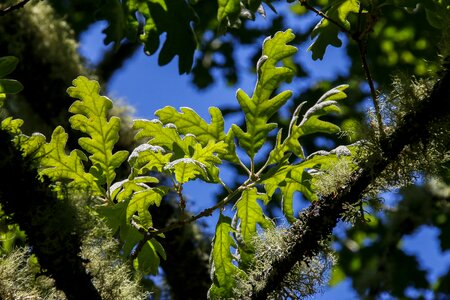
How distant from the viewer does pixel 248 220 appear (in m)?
2.07

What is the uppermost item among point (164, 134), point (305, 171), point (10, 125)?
point (305, 171)

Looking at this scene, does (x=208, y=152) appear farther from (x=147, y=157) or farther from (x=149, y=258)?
(x=149, y=258)

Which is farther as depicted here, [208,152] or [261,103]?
[261,103]

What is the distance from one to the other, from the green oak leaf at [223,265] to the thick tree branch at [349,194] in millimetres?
115

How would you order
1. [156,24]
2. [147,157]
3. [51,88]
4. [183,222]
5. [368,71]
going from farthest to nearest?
[51,88]
[156,24]
[183,222]
[147,157]
[368,71]

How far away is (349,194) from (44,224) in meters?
0.73

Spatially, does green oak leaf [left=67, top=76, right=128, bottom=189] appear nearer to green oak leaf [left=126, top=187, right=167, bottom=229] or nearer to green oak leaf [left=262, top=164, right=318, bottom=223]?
green oak leaf [left=126, top=187, right=167, bottom=229]

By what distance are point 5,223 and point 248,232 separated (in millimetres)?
627

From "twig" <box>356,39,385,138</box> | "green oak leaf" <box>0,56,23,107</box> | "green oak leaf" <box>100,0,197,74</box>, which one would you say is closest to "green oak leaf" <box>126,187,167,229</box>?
"green oak leaf" <box>0,56,23,107</box>

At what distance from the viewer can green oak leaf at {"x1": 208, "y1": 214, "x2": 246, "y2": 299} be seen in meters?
2.03

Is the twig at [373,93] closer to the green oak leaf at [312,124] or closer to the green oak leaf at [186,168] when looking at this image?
the green oak leaf at [312,124]

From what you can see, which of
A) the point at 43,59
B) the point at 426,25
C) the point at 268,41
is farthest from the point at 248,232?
the point at 426,25

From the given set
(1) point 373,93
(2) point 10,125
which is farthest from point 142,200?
(1) point 373,93

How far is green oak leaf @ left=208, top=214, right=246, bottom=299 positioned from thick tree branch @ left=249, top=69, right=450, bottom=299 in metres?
0.12
